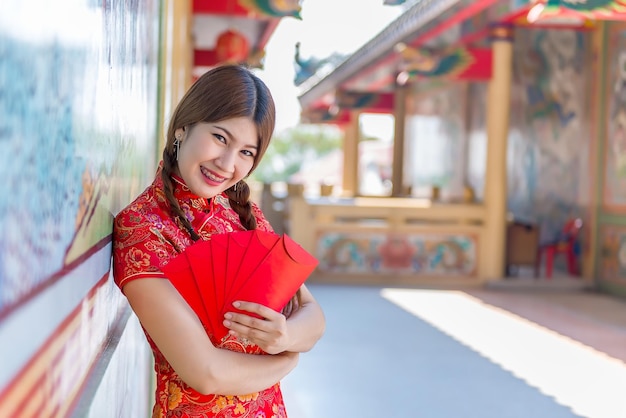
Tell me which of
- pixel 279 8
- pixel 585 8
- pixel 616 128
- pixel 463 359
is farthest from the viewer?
pixel 616 128

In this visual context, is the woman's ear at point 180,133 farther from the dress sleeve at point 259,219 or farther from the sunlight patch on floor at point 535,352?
the sunlight patch on floor at point 535,352

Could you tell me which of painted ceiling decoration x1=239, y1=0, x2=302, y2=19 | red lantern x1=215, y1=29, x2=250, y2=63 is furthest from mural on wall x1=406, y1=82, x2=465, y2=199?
painted ceiling decoration x1=239, y1=0, x2=302, y2=19

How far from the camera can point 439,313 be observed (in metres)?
6.77

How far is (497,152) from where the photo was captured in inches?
335

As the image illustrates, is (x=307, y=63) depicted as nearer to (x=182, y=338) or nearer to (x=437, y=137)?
(x=437, y=137)

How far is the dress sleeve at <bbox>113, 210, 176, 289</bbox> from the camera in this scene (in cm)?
114

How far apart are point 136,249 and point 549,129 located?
8974 millimetres

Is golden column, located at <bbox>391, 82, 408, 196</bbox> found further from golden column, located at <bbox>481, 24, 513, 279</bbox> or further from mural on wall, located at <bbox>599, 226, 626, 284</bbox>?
mural on wall, located at <bbox>599, 226, 626, 284</bbox>

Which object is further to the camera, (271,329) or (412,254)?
(412,254)

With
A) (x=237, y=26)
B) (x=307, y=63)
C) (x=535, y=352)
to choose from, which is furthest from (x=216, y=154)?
(x=307, y=63)

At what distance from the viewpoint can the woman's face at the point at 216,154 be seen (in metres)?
1.23

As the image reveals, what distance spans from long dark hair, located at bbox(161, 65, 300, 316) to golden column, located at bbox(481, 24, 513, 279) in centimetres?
750

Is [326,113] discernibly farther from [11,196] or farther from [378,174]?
[11,196]

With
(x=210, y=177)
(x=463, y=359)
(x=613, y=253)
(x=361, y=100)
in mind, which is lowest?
(x=463, y=359)
